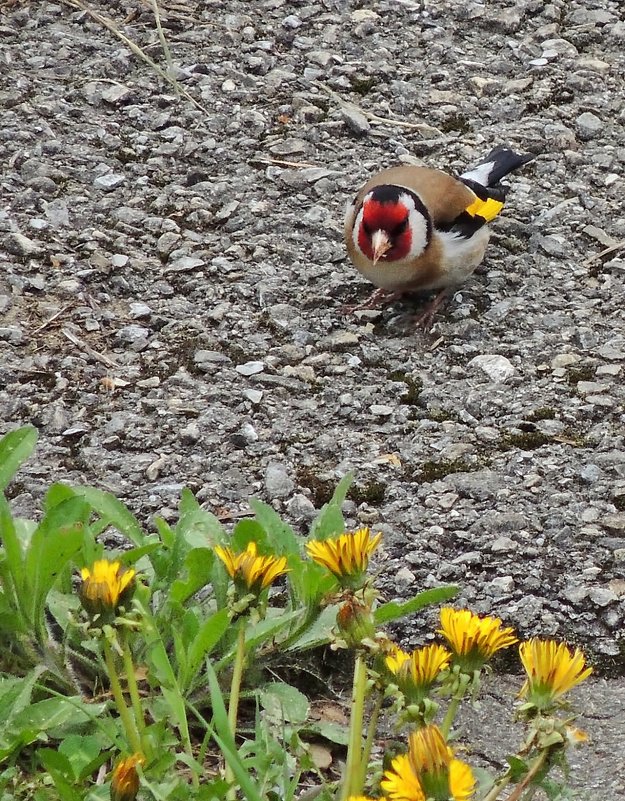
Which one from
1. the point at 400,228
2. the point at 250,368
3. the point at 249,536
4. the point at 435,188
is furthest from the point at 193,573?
the point at 435,188

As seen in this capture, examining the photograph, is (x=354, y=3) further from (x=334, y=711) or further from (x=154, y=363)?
(x=334, y=711)

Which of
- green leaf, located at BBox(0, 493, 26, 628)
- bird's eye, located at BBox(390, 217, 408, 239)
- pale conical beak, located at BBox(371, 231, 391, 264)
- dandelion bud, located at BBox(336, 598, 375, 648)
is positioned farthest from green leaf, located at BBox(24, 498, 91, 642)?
bird's eye, located at BBox(390, 217, 408, 239)

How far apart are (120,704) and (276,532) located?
26.3 inches

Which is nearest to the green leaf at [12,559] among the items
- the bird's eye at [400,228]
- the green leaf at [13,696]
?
the green leaf at [13,696]

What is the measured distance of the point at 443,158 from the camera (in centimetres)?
441

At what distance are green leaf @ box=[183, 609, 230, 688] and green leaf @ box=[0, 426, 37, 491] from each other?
55cm

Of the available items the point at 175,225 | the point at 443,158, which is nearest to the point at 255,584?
the point at 175,225

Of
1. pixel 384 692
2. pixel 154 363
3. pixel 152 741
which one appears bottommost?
pixel 154 363

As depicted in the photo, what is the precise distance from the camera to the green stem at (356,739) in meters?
1.68

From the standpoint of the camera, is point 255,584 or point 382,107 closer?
point 255,584

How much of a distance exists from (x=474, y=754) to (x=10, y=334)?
1.81 meters

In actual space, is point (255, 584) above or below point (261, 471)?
above

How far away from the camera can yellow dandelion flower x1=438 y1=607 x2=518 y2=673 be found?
159 centimetres

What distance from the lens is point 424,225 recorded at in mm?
4270
